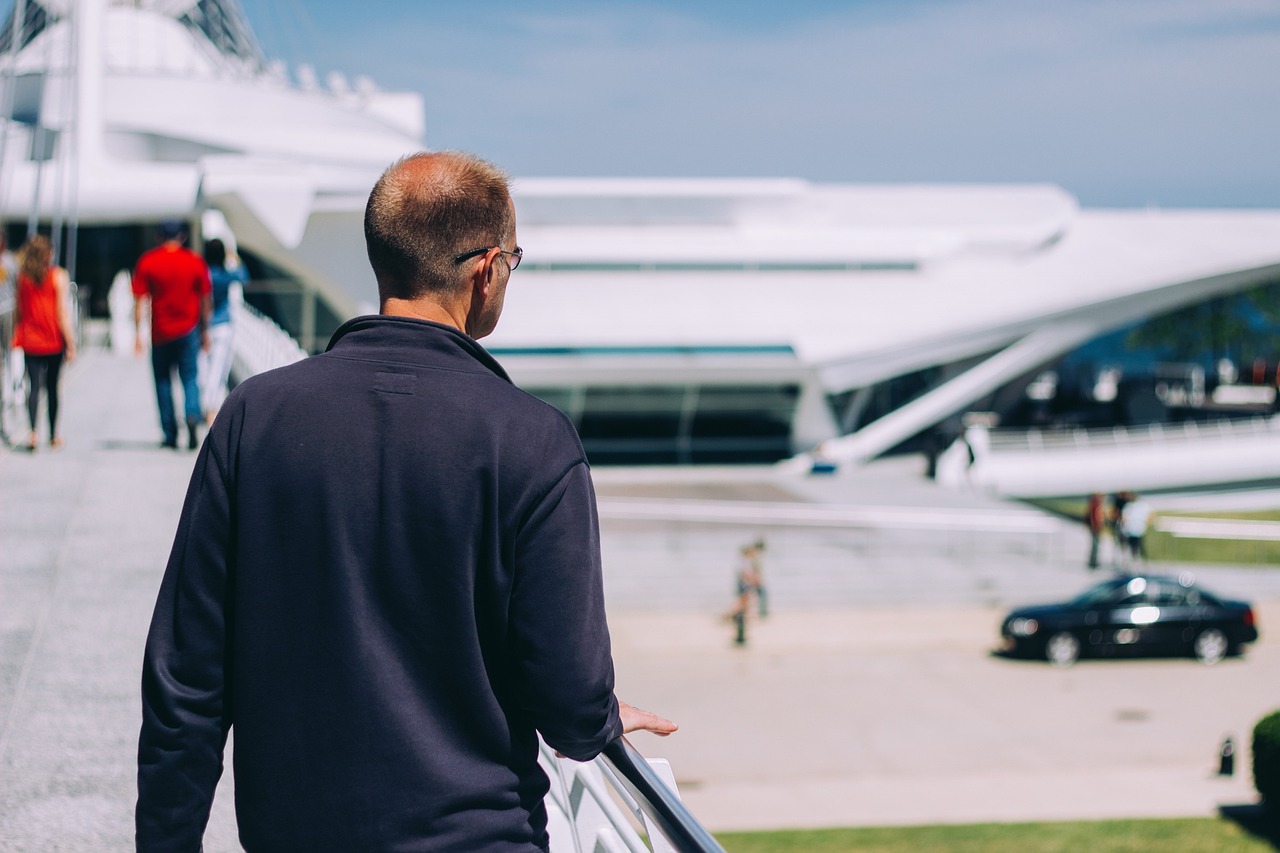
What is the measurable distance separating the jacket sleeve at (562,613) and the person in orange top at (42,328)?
806 cm

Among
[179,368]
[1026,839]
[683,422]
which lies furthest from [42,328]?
[683,422]

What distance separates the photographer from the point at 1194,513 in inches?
1298

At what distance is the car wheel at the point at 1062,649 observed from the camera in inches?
683

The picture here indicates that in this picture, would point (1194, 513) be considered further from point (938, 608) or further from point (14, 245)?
point (14, 245)

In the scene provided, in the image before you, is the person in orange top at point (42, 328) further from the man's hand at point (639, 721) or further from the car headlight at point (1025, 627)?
the car headlight at point (1025, 627)

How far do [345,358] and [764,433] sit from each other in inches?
1293

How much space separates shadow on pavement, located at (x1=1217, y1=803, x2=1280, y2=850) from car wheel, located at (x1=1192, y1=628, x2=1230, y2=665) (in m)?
5.46

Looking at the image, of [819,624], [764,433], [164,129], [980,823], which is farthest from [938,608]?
[164,129]

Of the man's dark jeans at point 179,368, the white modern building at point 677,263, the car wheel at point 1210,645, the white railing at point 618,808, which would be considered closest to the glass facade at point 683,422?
the white modern building at point 677,263

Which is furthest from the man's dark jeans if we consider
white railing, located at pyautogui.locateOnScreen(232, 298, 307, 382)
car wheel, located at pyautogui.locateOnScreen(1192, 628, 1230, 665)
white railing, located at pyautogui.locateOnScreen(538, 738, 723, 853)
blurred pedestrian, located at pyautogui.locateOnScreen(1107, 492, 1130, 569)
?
blurred pedestrian, located at pyautogui.locateOnScreen(1107, 492, 1130, 569)

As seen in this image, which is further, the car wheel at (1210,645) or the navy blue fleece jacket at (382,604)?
the car wheel at (1210,645)

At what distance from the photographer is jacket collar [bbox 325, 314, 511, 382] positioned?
6.01ft

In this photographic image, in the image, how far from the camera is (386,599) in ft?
5.80

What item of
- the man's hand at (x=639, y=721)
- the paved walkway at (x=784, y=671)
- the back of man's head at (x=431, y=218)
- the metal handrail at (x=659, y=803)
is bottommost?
→ the paved walkway at (x=784, y=671)
